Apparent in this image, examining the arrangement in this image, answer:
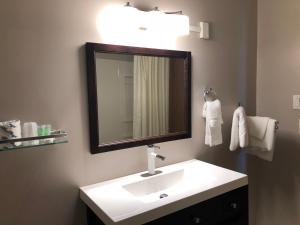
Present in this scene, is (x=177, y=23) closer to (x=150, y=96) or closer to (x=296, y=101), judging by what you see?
(x=150, y=96)

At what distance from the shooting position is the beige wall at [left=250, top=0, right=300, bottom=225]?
77.3 inches

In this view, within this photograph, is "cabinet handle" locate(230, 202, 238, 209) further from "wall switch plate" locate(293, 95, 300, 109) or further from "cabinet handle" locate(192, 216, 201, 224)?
"wall switch plate" locate(293, 95, 300, 109)

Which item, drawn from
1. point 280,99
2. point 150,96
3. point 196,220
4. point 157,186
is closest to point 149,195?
point 157,186

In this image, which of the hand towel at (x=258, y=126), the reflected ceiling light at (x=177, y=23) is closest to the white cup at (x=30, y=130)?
the reflected ceiling light at (x=177, y=23)

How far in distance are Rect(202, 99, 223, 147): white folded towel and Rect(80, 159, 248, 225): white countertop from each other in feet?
0.71

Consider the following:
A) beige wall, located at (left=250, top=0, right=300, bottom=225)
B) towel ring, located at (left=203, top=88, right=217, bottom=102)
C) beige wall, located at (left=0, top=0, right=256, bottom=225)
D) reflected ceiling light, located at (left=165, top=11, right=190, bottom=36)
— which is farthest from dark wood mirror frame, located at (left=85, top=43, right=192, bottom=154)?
beige wall, located at (left=250, top=0, right=300, bottom=225)

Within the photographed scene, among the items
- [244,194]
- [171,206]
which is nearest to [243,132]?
[244,194]

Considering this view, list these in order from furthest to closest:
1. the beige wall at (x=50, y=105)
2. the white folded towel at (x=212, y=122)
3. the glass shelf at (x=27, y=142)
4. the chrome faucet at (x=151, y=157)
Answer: the white folded towel at (x=212, y=122) → the chrome faucet at (x=151, y=157) → the beige wall at (x=50, y=105) → the glass shelf at (x=27, y=142)

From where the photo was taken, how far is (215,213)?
1.38 metres

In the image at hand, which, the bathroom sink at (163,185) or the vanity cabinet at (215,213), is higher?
the bathroom sink at (163,185)

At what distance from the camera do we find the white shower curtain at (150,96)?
1.57 metres

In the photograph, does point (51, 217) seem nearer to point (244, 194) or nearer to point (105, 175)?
point (105, 175)

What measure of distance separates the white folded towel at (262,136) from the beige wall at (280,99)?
0.80ft

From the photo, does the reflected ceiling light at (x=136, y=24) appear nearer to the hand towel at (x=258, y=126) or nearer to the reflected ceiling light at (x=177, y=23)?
the reflected ceiling light at (x=177, y=23)
